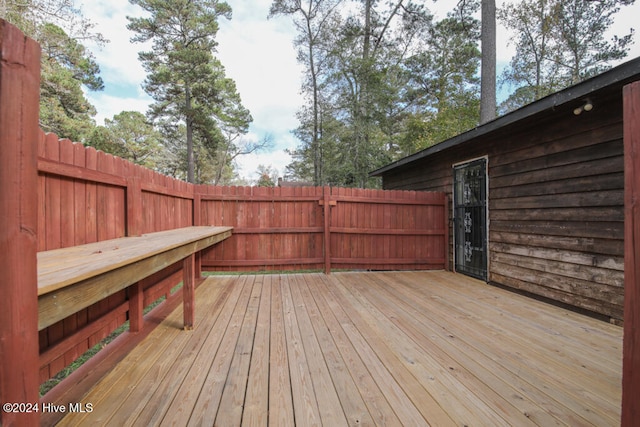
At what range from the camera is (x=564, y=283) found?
3.11m

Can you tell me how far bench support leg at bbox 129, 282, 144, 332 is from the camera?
86.4 inches

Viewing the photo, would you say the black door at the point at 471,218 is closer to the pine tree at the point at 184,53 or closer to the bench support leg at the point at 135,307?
the bench support leg at the point at 135,307

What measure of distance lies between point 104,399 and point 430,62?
1316 centimetres

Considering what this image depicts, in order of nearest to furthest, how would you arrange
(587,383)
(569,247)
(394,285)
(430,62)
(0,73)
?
(0,73)
(587,383)
(569,247)
(394,285)
(430,62)

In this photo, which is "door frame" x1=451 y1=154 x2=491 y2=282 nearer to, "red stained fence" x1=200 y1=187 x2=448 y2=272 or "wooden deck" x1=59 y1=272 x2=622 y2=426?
"red stained fence" x1=200 y1=187 x2=448 y2=272

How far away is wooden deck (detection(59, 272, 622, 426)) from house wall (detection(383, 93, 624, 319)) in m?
0.38

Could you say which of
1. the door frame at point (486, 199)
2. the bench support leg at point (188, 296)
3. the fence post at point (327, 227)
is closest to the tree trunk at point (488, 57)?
the door frame at point (486, 199)

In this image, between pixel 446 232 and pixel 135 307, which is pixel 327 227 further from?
pixel 135 307

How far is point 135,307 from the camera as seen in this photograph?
7.29ft

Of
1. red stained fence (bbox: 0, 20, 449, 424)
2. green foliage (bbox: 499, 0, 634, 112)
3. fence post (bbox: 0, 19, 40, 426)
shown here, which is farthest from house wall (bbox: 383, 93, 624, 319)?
green foliage (bbox: 499, 0, 634, 112)

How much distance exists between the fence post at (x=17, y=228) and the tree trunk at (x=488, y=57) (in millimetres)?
7534

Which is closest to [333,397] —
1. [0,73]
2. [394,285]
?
[0,73]

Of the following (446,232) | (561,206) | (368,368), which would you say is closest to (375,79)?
(446,232)

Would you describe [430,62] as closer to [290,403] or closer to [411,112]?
[411,112]
